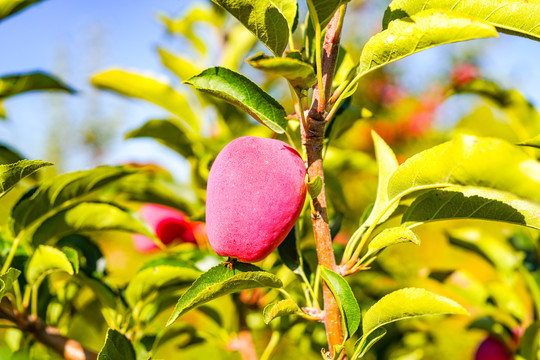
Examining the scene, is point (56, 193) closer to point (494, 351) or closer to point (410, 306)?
point (410, 306)

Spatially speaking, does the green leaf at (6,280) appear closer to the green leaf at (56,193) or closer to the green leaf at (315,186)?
the green leaf at (56,193)

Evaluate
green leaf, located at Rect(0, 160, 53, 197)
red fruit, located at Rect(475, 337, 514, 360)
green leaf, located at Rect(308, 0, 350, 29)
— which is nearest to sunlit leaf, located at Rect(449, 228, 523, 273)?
red fruit, located at Rect(475, 337, 514, 360)

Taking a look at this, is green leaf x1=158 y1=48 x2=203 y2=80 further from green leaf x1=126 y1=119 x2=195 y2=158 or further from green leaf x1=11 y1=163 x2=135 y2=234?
green leaf x1=11 y1=163 x2=135 y2=234

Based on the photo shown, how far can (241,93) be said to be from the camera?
1.57 ft

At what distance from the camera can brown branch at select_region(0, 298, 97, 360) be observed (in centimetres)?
65

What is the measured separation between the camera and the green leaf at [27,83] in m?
0.70

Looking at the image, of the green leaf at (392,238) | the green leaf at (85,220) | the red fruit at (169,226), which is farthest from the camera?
the red fruit at (169,226)

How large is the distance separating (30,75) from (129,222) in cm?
27

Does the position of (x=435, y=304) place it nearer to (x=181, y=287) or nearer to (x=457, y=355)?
(x=181, y=287)

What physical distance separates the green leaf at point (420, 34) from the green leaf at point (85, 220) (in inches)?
16.4

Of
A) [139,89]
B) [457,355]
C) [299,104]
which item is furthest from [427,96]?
[299,104]

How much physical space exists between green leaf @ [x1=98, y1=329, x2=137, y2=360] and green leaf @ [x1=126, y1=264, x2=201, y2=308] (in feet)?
0.28

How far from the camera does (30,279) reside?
0.62m

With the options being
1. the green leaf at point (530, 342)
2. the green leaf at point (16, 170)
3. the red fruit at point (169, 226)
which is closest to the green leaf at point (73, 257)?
the green leaf at point (16, 170)
